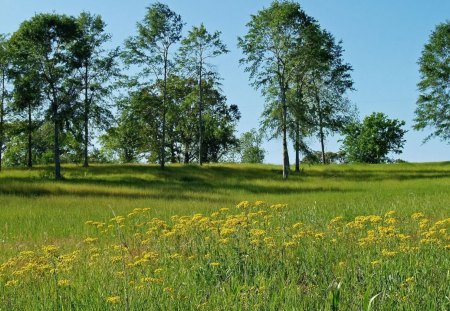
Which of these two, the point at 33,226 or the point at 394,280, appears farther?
the point at 33,226

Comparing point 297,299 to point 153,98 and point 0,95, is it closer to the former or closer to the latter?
point 153,98

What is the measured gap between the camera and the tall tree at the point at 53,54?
3762cm

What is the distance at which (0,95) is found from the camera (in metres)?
48.4

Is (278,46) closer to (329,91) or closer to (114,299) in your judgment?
(329,91)

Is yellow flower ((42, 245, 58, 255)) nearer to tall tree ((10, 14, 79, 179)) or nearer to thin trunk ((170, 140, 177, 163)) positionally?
tall tree ((10, 14, 79, 179))

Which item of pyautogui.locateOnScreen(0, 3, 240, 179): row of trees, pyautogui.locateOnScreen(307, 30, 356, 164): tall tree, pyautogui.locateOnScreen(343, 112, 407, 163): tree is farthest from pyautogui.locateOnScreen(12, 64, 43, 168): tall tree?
pyautogui.locateOnScreen(343, 112, 407, 163): tree

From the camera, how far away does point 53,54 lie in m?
38.4

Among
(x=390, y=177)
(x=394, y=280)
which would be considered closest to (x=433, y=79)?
(x=390, y=177)

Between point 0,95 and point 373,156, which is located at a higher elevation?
point 0,95

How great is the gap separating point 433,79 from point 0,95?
144ft

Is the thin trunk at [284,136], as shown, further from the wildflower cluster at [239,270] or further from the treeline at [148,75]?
the wildflower cluster at [239,270]

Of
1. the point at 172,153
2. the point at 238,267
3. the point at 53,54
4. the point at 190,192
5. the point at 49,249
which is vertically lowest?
the point at 238,267

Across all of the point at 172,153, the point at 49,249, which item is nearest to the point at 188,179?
the point at 172,153

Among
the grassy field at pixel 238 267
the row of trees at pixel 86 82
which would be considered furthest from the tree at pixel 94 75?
the grassy field at pixel 238 267
